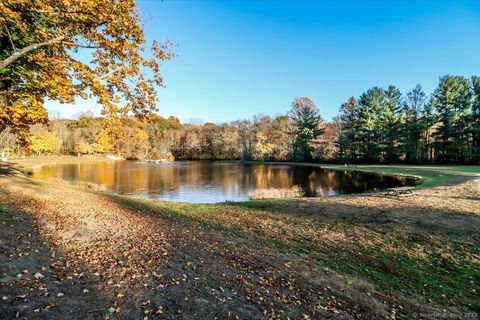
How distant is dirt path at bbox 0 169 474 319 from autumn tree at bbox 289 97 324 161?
68570 mm

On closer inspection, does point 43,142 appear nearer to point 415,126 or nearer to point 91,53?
point 91,53

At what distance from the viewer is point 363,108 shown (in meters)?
66.6

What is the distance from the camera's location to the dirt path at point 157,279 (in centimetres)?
493

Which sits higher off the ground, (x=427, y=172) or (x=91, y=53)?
(x=91, y=53)

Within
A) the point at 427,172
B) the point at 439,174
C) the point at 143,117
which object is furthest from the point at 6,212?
the point at 427,172

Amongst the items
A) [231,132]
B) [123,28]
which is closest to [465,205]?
[123,28]

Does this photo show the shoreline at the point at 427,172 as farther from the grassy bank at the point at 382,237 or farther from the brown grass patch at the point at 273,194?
the grassy bank at the point at 382,237

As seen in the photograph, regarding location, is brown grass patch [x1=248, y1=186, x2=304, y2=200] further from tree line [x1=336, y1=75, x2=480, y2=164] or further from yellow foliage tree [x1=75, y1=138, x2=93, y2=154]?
yellow foliage tree [x1=75, y1=138, x2=93, y2=154]

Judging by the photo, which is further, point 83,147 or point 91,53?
point 83,147

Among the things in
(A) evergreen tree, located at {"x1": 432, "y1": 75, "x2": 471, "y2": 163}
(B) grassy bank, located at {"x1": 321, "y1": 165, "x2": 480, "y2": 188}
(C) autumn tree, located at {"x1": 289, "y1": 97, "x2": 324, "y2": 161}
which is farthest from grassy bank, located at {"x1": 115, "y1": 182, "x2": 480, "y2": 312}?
(C) autumn tree, located at {"x1": 289, "y1": 97, "x2": 324, "y2": 161}

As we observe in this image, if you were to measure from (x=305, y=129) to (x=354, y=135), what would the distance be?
12601 mm

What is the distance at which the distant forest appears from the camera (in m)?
54.1

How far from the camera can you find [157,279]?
19.8 feet

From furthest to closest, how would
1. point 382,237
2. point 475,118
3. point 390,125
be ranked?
point 390,125 → point 475,118 → point 382,237
